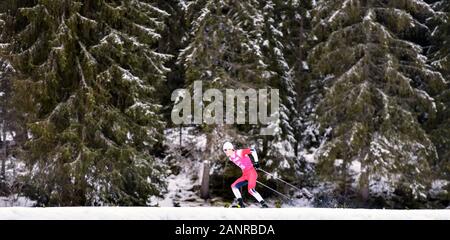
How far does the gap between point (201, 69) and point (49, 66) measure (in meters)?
6.42

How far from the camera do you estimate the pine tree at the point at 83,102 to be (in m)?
14.8

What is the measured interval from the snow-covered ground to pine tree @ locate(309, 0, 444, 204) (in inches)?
363

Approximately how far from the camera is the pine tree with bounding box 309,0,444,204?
Result: 1902cm

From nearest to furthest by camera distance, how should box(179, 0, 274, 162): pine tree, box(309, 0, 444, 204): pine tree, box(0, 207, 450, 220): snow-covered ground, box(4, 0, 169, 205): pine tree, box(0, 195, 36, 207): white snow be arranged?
1. box(0, 207, 450, 220): snow-covered ground
2. box(4, 0, 169, 205): pine tree
3. box(0, 195, 36, 207): white snow
4. box(309, 0, 444, 204): pine tree
5. box(179, 0, 274, 162): pine tree

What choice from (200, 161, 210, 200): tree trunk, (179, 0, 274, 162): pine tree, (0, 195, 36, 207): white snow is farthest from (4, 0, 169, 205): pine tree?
(200, 161, 210, 200): tree trunk

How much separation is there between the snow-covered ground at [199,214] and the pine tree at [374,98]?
922cm

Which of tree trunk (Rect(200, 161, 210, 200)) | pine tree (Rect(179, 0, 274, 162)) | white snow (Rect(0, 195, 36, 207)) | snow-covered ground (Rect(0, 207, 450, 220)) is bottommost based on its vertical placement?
tree trunk (Rect(200, 161, 210, 200))

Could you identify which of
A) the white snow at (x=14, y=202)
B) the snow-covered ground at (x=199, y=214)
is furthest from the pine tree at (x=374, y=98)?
the white snow at (x=14, y=202)

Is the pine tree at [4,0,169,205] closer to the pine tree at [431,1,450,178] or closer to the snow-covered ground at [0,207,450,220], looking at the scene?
the snow-covered ground at [0,207,450,220]

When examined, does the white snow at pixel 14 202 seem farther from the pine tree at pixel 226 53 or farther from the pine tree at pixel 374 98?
the pine tree at pixel 374 98

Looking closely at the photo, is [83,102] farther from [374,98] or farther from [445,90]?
[445,90]

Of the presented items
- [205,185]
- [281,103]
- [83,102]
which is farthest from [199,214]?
[281,103]

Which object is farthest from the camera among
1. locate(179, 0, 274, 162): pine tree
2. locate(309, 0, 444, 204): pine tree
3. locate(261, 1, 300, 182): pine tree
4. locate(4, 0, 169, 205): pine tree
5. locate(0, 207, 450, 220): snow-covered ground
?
locate(261, 1, 300, 182): pine tree
